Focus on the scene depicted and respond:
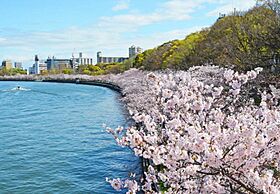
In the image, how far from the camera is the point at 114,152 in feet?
49.0

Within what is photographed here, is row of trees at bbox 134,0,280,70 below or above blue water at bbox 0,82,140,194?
above

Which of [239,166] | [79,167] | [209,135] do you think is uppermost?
[209,135]

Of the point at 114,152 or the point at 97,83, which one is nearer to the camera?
the point at 114,152

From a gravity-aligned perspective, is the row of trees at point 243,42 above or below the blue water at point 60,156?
above

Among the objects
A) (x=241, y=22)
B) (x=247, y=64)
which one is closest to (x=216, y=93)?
(x=247, y=64)

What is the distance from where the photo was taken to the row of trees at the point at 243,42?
535 inches

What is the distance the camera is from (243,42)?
22750mm

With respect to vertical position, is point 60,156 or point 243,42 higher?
point 243,42

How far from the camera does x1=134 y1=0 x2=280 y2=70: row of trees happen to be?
535 inches

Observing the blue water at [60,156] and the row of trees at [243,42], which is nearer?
the blue water at [60,156]

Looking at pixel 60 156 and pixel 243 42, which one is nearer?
pixel 60 156

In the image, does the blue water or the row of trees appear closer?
the blue water

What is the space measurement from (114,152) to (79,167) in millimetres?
2139

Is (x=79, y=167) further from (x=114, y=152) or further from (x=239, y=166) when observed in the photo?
(x=239, y=166)
